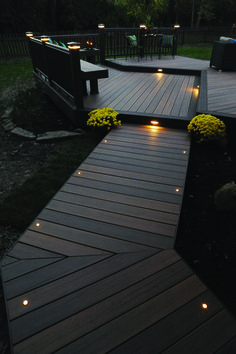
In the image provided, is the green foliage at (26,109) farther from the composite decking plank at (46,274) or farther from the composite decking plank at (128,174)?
the composite decking plank at (46,274)

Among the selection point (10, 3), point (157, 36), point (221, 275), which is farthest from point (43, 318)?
point (10, 3)

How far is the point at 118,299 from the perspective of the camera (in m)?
1.62

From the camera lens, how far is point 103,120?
3.91 meters

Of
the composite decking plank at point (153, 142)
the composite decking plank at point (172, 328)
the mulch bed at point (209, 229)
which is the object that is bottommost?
the mulch bed at point (209, 229)

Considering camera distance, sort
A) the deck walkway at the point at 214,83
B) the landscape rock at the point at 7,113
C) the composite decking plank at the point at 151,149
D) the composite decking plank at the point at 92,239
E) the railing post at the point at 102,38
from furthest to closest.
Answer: the railing post at the point at 102,38 → the landscape rock at the point at 7,113 → the deck walkway at the point at 214,83 → the composite decking plank at the point at 151,149 → the composite decking plank at the point at 92,239

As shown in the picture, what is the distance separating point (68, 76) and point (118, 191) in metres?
2.55

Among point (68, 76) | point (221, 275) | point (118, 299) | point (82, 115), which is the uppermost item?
point (68, 76)

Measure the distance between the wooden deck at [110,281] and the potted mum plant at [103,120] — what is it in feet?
4.69

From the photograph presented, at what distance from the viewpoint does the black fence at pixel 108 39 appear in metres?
7.71

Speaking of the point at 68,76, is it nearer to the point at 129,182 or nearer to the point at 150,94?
the point at 150,94

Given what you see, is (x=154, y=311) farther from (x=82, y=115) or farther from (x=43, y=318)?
(x=82, y=115)

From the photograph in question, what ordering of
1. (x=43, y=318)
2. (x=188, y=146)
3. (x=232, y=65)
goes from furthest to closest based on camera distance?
(x=232, y=65) < (x=188, y=146) < (x=43, y=318)

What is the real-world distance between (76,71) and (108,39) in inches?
250

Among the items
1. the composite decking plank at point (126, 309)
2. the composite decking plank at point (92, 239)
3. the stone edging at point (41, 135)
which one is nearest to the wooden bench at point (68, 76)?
the stone edging at point (41, 135)
